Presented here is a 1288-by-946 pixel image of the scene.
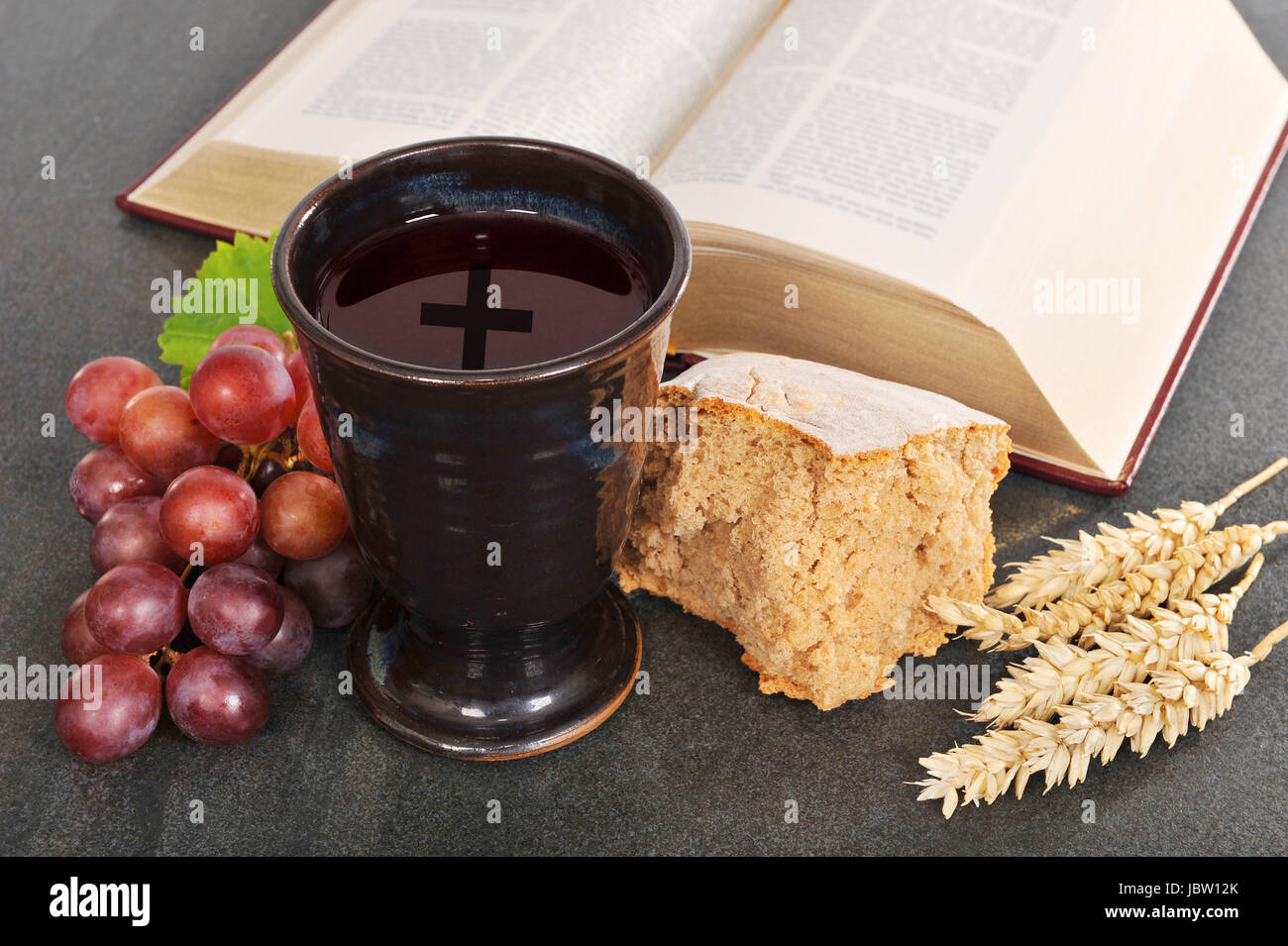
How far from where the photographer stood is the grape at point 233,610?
30.9 inches

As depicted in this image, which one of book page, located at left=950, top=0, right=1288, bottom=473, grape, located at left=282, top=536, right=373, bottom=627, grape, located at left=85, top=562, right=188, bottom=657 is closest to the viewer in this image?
grape, located at left=85, top=562, right=188, bottom=657

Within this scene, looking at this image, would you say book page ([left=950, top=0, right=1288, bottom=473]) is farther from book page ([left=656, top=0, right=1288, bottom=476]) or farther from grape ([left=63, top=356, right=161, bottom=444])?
grape ([left=63, top=356, right=161, bottom=444])

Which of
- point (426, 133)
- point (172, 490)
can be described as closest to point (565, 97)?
point (426, 133)

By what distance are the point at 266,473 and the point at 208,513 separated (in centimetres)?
11

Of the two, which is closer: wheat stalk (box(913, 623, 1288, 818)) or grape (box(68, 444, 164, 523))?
wheat stalk (box(913, 623, 1288, 818))

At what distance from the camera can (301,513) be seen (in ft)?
2.74

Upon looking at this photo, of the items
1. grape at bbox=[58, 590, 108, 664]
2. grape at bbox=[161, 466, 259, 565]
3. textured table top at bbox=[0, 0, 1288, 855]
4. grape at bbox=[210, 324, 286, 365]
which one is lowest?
textured table top at bbox=[0, 0, 1288, 855]

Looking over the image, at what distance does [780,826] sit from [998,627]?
0.22 meters

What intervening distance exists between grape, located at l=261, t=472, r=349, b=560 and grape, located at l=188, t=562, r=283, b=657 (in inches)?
1.8

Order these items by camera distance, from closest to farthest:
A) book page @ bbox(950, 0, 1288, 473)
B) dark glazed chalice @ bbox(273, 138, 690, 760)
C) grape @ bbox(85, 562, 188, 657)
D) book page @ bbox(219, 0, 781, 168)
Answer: dark glazed chalice @ bbox(273, 138, 690, 760), grape @ bbox(85, 562, 188, 657), book page @ bbox(950, 0, 1288, 473), book page @ bbox(219, 0, 781, 168)

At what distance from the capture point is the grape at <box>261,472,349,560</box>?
0.84 meters

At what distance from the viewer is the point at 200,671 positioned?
80 centimetres

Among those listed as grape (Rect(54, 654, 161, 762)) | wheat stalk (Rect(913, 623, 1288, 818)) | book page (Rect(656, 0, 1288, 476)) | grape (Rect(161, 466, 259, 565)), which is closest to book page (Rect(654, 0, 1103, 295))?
book page (Rect(656, 0, 1288, 476))
